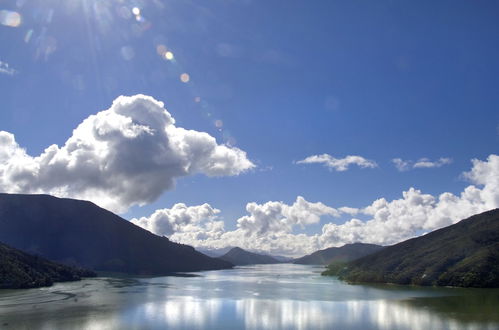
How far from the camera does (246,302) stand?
13125cm

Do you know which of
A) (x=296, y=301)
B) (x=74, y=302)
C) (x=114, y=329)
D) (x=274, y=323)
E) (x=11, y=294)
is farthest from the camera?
(x=11, y=294)

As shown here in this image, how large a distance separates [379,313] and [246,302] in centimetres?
4074

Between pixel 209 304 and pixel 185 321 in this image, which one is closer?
pixel 185 321

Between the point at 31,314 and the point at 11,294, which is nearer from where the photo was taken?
the point at 31,314

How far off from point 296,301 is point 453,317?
49235mm

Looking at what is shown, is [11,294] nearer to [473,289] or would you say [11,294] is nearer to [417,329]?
[417,329]

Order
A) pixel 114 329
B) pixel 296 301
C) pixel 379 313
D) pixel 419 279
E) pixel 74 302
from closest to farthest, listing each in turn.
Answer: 1. pixel 114 329
2. pixel 379 313
3. pixel 74 302
4. pixel 296 301
5. pixel 419 279

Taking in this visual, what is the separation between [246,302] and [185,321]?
3950 centimetres

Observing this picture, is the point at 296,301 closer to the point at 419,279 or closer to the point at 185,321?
the point at 185,321

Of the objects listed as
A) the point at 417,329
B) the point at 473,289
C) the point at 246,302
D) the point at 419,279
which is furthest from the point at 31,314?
the point at 419,279

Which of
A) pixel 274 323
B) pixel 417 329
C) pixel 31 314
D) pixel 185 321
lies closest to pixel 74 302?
pixel 31 314

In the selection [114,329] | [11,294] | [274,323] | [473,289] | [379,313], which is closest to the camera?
[114,329]

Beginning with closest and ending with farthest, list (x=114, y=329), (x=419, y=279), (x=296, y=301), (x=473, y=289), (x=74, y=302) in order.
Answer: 1. (x=114, y=329)
2. (x=74, y=302)
3. (x=296, y=301)
4. (x=473, y=289)
5. (x=419, y=279)

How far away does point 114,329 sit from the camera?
270 ft
